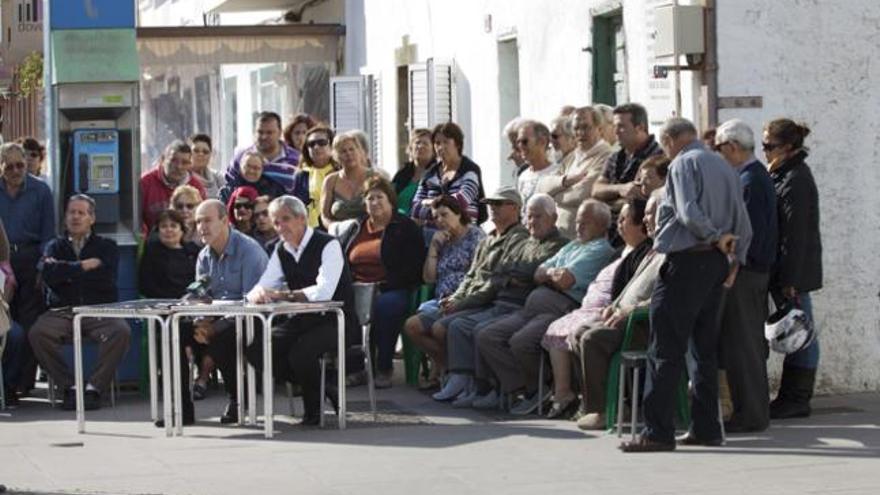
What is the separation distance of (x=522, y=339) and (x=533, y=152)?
1862 mm

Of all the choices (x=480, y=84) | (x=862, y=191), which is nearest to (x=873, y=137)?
(x=862, y=191)

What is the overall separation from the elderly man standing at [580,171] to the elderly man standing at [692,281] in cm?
242

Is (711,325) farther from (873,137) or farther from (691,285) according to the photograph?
(873,137)

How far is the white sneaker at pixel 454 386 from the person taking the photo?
15.2 m

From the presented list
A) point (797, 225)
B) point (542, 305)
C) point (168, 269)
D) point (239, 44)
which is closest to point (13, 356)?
point (168, 269)

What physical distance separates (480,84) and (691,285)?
8632 mm

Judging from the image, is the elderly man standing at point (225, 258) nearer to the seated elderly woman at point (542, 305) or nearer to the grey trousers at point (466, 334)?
the grey trousers at point (466, 334)

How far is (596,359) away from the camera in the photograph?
1332cm

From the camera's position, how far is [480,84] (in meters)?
20.5

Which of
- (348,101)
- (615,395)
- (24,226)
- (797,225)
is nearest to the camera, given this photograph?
(615,395)

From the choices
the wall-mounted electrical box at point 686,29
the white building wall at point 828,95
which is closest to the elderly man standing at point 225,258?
the wall-mounted electrical box at point 686,29

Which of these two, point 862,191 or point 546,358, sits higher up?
point 862,191

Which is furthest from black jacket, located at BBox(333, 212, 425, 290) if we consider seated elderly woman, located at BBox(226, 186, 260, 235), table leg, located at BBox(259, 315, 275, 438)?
table leg, located at BBox(259, 315, 275, 438)

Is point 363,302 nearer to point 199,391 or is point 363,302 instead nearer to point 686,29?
point 199,391
